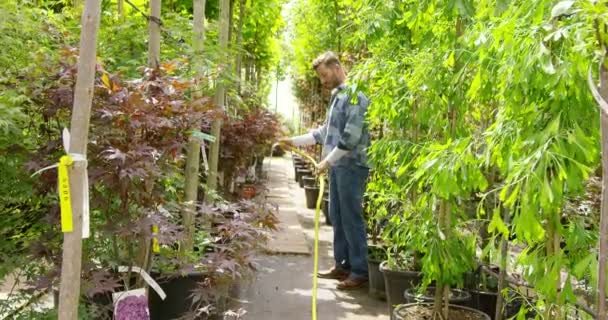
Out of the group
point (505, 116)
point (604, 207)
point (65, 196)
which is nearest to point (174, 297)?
point (65, 196)

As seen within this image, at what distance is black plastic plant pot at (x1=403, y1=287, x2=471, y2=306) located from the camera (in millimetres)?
3818

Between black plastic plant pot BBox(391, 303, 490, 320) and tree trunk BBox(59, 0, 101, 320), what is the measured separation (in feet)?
6.62

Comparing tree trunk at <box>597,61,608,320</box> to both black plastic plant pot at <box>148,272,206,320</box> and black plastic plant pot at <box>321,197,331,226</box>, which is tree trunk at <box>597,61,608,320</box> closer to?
black plastic plant pot at <box>148,272,206,320</box>

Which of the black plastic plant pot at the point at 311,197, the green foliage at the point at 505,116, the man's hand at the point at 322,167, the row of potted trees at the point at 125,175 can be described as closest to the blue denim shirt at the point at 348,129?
the man's hand at the point at 322,167

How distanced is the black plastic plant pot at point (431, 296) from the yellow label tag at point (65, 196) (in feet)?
7.86

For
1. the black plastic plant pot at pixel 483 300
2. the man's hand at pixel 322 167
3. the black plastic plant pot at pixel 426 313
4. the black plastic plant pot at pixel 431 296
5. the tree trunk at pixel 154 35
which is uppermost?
the tree trunk at pixel 154 35

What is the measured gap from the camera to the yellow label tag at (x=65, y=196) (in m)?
1.87

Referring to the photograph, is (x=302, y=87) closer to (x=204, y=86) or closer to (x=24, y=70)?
(x=204, y=86)

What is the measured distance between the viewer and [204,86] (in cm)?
357

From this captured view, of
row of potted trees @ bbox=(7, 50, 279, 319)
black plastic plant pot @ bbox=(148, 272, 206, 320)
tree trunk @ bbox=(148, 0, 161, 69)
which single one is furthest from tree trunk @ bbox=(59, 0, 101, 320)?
black plastic plant pot @ bbox=(148, 272, 206, 320)

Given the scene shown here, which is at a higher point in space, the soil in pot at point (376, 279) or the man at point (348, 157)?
the man at point (348, 157)

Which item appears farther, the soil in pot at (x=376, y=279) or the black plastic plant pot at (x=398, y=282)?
the soil in pot at (x=376, y=279)

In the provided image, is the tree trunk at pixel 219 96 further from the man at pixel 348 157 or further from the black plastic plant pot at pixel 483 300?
the black plastic plant pot at pixel 483 300

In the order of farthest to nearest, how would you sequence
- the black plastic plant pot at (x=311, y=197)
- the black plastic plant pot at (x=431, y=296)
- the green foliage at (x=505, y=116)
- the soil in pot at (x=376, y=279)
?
the black plastic plant pot at (x=311, y=197)
the soil in pot at (x=376, y=279)
the black plastic plant pot at (x=431, y=296)
the green foliage at (x=505, y=116)
